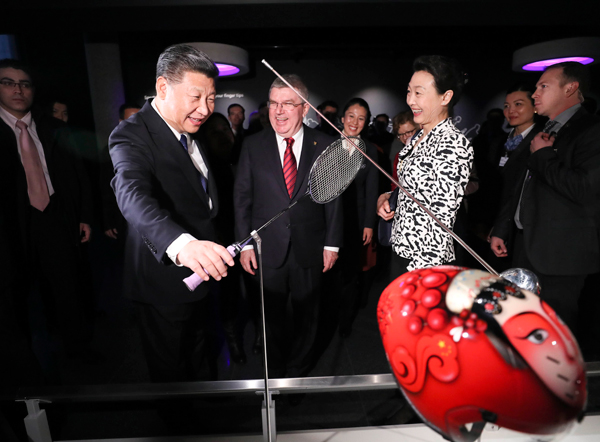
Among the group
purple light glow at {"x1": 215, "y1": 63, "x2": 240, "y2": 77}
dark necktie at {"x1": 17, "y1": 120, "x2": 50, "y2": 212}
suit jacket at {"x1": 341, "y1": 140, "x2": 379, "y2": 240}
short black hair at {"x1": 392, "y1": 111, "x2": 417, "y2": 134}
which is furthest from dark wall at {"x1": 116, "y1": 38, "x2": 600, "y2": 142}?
dark necktie at {"x1": 17, "y1": 120, "x2": 50, "y2": 212}

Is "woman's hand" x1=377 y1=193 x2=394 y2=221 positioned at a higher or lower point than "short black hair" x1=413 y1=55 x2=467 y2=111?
lower

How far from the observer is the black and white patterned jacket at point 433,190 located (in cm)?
153

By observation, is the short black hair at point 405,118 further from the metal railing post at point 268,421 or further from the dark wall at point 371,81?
the metal railing post at point 268,421

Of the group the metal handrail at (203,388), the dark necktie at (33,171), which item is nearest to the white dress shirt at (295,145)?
the metal handrail at (203,388)

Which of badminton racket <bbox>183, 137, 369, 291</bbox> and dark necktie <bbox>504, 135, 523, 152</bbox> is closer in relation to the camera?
badminton racket <bbox>183, 137, 369, 291</bbox>

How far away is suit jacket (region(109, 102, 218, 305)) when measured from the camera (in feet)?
4.38

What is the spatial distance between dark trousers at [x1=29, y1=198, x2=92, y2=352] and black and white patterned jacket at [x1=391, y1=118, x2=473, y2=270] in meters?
2.15

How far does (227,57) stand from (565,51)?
8.53ft

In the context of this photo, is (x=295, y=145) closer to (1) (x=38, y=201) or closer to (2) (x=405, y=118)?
(2) (x=405, y=118)

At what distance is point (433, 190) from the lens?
61.4 inches

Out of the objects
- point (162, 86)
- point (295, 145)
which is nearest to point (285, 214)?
point (295, 145)

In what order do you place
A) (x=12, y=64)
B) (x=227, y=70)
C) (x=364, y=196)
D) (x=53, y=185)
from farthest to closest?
(x=227, y=70) < (x=364, y=196) < (x=53, y=185) < (x=12, y=64)

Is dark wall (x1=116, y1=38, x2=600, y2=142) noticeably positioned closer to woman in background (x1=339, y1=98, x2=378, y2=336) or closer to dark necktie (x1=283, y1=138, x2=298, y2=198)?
woman in background (x1=339, y1=98, x2=378, y2=336)

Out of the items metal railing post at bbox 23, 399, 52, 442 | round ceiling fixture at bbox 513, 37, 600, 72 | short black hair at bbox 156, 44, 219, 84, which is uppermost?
round ceiling fixture at bbox 513, 37, 600, 72
